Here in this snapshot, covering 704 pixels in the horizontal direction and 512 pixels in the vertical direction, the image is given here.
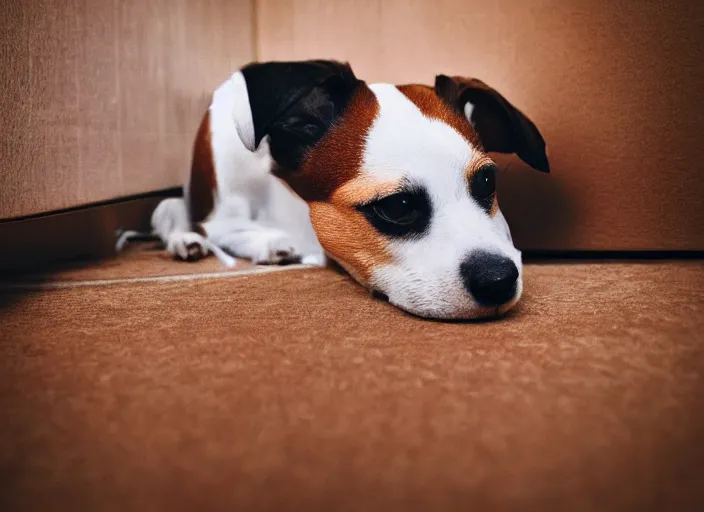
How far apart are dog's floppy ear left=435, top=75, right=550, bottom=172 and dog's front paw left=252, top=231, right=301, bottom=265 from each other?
1.57 feet

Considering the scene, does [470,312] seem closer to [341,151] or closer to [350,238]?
[350,238]

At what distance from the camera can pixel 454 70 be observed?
128cm

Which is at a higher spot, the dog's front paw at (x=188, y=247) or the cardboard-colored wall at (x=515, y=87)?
the cardboard-colored wall at (x=515, y=87)

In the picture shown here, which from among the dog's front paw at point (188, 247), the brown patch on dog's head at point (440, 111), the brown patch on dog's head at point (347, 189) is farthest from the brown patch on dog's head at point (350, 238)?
the dog's front paw at point (188, 247)

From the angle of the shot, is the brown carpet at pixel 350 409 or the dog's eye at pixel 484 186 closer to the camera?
the brown carpet at pixel 350 409

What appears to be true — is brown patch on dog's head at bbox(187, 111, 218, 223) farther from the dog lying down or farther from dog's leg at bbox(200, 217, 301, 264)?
the dog lying down

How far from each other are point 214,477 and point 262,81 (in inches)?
27.7

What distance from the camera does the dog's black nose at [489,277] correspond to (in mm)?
773

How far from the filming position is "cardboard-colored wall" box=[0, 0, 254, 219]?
40.4 inches

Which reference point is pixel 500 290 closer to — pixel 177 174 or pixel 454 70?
pixel 454 70

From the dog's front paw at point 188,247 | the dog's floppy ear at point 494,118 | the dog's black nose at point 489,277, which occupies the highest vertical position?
the dog's floppy ear at point 494,118

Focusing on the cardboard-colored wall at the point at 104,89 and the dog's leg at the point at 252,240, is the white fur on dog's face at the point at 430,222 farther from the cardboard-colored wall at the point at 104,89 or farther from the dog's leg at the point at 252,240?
the cardboard-colored wall at the point at 104,89

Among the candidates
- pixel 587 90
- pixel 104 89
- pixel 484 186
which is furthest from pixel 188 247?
pixel 587 90

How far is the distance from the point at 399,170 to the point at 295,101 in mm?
218
